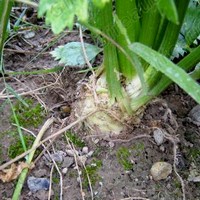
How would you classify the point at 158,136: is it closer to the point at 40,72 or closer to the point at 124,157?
the point at 124,157

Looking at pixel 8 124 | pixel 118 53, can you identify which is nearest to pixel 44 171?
pixel 8 124

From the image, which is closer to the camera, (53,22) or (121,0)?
(53,22)

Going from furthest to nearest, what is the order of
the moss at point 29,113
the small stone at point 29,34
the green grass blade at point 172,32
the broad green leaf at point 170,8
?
the small stone at point 29,34, the moss at point 29,113, the green grass blade at point 172,32, the broad green leaf at point 170,8

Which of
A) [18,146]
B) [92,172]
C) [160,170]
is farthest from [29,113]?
[160,170]

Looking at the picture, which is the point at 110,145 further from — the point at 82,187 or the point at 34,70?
the point at 34,70

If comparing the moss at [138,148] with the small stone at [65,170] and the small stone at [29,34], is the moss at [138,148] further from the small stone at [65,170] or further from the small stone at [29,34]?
the small stone at [29,34]

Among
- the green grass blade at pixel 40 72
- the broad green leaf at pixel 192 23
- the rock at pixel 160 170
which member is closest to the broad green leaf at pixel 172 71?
the broad green leaf at pixel 192 23

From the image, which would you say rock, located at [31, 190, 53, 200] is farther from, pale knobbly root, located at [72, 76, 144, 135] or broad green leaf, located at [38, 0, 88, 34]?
broad green leaf, located at [38, 0, 88, 34]
